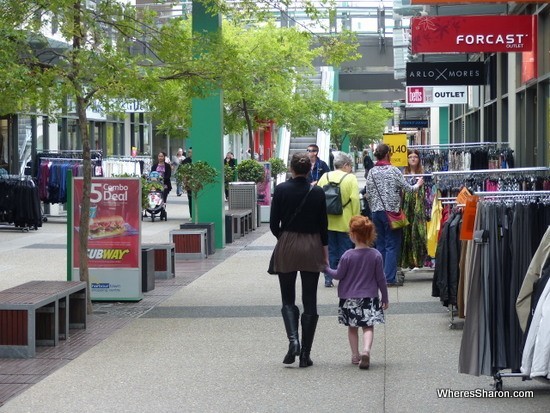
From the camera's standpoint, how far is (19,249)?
2162 cm

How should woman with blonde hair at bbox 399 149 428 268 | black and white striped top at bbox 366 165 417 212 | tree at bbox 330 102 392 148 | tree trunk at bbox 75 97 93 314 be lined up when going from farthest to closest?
tree at bbox 330 102 392 148
woman with blonde hair at bbox 399 149 428 268
black and white striped top at bbox 366 165 417 212
tree trunk at bbox 75 97 93 314

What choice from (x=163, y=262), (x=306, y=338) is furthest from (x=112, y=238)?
(x=306, y=338)

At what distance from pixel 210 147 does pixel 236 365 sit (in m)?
12.5

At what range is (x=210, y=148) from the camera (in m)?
22.0

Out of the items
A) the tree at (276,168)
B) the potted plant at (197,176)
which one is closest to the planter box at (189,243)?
the potted plant at (197,176)

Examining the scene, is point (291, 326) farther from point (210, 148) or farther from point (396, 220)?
point (210, 148)

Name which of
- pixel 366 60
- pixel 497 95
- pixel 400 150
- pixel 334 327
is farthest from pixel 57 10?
pixel 366 60

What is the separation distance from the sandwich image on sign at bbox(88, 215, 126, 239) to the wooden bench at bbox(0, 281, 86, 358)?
182cm

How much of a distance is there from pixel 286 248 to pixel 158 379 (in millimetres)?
1465

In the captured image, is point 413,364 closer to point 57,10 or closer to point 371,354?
point 371,354

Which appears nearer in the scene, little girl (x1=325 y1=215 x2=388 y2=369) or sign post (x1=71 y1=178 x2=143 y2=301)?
little girl (x1=325 y1=215 x2=388 y2=369)

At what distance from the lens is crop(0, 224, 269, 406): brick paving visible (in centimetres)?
935

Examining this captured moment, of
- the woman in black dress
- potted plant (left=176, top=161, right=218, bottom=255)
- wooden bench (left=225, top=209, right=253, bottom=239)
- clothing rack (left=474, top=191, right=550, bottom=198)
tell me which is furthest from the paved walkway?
wooden bench (left=225, top=209, right=253, bottom=239)

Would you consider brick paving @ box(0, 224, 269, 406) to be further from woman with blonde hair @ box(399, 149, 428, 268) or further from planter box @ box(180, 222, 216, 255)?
woman with blonde hair @ box(399, 149, 428, 268)
